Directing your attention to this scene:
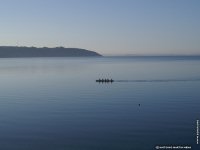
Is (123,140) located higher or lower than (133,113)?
lower

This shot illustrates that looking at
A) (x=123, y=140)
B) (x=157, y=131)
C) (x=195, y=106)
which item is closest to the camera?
(x=123, y=140)

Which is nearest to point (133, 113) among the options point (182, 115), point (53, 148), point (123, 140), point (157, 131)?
point (182, 115)

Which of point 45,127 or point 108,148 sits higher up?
point 45,127

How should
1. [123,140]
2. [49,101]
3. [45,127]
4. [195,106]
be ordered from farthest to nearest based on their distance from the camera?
1. [49,101]
2. [195,106]
3. [45,127]
4. [123,140]

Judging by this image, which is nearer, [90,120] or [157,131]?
[157,131]

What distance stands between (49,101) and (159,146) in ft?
130

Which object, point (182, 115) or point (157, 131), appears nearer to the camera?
point (157, 131)

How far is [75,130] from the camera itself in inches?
1793

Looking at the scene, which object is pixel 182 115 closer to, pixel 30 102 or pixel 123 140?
pixel 123 140

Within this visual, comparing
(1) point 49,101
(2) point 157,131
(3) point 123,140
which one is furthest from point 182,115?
(1) point 49,101

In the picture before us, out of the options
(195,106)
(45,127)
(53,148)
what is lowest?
(53,148)

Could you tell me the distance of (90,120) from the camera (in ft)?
169

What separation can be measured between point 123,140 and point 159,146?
14.7 ft

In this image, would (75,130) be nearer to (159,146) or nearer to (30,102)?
(159,146)
